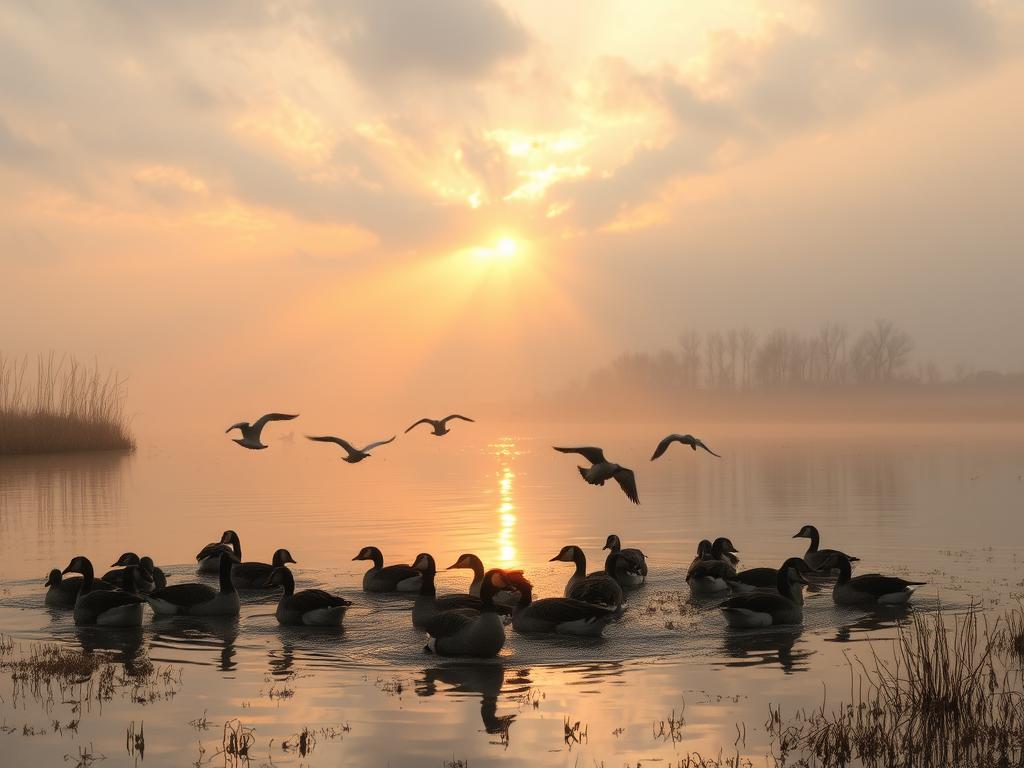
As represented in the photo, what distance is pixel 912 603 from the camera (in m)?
20.7

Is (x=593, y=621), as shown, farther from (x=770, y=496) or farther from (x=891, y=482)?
(x=891, y=482)

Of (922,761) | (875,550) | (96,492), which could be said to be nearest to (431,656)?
(922,761)

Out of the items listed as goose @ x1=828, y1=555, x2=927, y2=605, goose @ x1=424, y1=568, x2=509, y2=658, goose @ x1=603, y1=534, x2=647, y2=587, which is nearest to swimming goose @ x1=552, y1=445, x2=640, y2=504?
goose @ x1=603, y1=534, x2=647, y2=587

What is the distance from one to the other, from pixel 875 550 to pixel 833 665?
1485 cm

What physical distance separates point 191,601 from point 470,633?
21.3ft

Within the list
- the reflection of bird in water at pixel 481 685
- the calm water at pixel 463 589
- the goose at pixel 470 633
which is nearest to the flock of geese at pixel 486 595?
the goose at pixel 470 633

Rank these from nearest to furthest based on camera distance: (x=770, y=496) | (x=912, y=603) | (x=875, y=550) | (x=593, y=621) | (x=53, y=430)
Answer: (x=593, y=621) < (x=912, y=603) < (x=875, y=550) < (x=770, y=496) < (x=53, y=430)

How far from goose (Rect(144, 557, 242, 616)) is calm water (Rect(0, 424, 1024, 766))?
510 mm

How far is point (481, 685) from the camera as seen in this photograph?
47.4 ft

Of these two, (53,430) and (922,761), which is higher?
(53,430)

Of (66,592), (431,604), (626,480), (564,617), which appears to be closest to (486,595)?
(564,617)

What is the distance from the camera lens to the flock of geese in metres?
17.6

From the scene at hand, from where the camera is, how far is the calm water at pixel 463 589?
11.9m

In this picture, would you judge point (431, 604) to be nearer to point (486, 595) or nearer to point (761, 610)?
point (486, 595)
